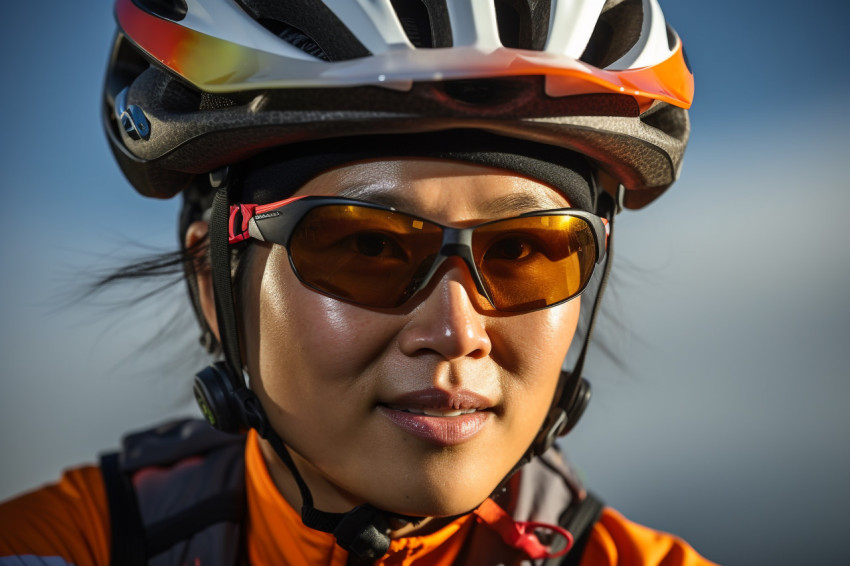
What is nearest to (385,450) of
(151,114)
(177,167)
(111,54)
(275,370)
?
(275,370)

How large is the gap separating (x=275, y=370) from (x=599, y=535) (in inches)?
37.9

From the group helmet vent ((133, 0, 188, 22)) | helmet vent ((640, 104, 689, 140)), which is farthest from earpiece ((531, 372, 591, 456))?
helmet vent ((133, 0, 188, 22))

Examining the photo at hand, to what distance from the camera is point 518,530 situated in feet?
5.24

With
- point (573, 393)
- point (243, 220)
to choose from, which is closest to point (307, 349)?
point (243, 220)

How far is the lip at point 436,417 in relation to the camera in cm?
126

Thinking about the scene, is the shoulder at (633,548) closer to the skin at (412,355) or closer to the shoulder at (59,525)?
the skin at (412,355)

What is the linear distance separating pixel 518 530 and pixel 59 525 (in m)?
1.16

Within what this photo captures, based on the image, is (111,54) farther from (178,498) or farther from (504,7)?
(178,498)

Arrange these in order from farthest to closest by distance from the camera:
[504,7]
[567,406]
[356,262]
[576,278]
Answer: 1. [567,406]
2. [504,7]
3. [576,278]
4. [356,262]

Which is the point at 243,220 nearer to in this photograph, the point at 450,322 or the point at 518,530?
the point at 450,322

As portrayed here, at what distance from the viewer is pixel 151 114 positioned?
156 centimetres

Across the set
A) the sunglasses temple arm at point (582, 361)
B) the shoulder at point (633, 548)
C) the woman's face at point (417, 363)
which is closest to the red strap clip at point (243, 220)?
the woman's face at point (417, 363)

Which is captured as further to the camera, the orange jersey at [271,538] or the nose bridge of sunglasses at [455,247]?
the orange jersey at [271,538]

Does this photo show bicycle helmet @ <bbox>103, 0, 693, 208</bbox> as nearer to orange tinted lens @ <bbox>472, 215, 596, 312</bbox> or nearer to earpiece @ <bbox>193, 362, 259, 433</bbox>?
orange tinted lens @ <bbox>472, 215, 596, 312</bbox>
